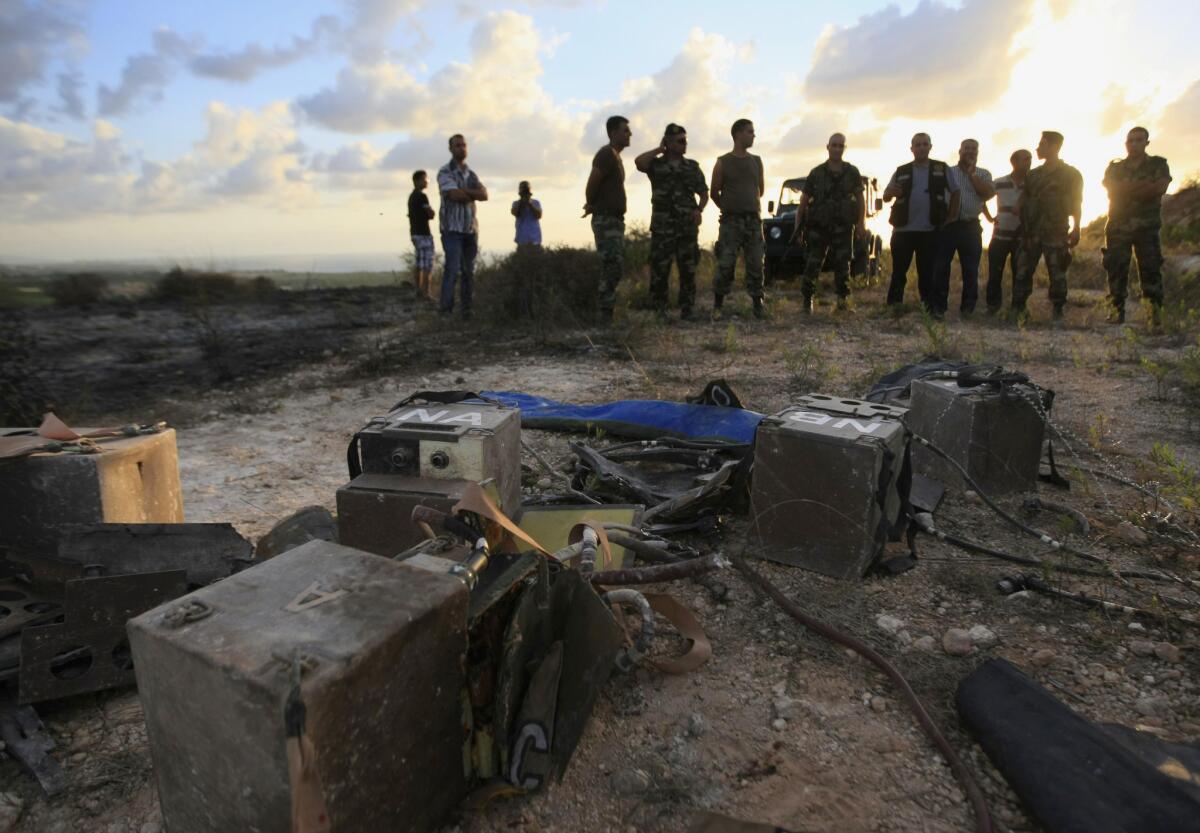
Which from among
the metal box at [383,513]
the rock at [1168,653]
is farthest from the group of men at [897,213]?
the rock at [1168,653]

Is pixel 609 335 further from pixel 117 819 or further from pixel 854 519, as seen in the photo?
pixel 117 819

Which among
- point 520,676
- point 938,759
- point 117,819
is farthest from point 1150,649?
point 117,819

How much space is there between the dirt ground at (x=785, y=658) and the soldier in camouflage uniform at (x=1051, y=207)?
255cm

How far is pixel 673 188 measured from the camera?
736 centimetres

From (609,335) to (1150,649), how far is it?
17.5 feet

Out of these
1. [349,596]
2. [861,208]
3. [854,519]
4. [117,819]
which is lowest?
[117,819]

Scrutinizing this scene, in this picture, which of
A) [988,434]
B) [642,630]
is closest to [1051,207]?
[988,434]

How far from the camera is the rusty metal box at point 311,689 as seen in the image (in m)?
1.08

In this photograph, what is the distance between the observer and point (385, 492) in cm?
214

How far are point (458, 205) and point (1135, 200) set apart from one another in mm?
6428

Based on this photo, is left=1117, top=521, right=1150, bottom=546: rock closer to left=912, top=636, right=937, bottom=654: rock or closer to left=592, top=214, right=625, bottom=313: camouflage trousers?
left=912, top=636, right=937, bottom=654: rock

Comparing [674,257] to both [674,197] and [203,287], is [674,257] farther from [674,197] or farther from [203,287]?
[203,287]

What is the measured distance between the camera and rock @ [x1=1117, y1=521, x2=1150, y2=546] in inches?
99.7

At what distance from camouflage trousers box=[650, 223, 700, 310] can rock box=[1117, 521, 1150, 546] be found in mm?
5421
